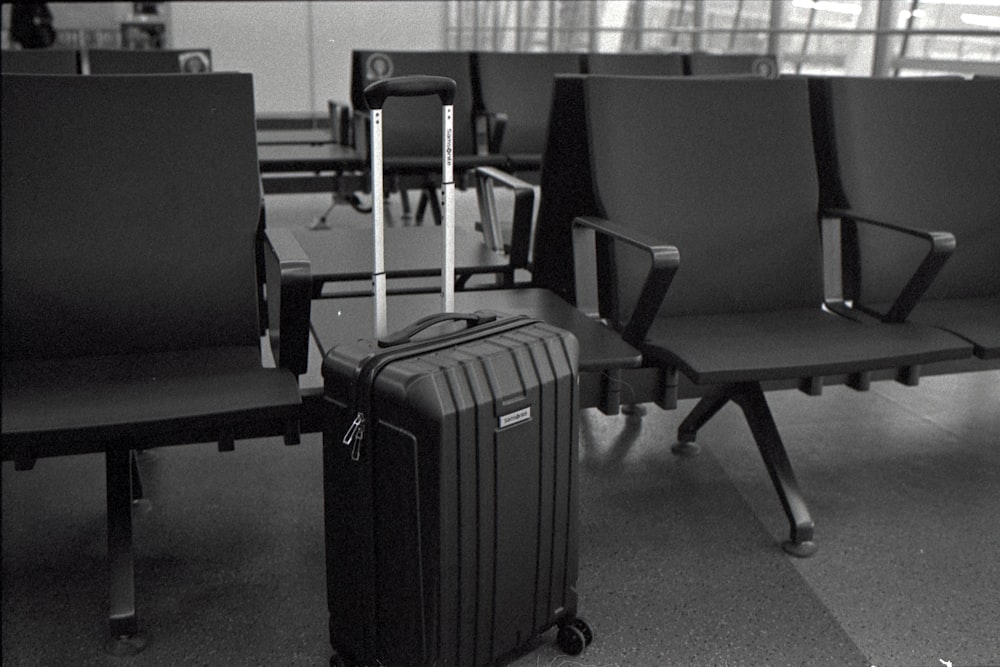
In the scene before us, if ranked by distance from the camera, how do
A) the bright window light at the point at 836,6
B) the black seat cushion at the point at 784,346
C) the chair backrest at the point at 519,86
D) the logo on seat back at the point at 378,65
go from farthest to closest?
1. the chair backrest at the point at 519,86
2. the logo on seat back at the point at 378,65
3. the bright window light at the point at 836,6
4. the black seat cushion at the point at 784,346

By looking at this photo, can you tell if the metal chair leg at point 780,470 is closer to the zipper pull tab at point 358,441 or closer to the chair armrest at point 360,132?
the zipper pull tab at point 358,441

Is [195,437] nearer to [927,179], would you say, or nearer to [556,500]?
[556,500]

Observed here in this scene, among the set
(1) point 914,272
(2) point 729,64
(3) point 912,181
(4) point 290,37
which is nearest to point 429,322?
(1) point 914,272

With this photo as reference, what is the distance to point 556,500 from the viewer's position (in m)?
1.35

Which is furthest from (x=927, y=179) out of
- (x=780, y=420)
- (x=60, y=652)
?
(x=60, y=652)

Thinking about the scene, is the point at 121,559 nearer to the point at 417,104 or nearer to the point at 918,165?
the point at 918,165

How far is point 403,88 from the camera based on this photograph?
132 cm

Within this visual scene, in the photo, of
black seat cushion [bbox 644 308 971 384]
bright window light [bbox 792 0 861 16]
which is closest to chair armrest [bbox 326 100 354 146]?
bright window light [bbox 792 0 861 16]

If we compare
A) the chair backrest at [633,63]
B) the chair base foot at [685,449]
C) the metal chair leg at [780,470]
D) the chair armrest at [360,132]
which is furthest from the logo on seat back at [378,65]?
the metal chair leg at [780,470]

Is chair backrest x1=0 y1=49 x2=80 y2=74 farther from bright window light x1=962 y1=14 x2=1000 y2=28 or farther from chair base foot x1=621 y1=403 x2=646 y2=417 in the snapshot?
bright window light x1=962 y1=14 x2=1000 y2=28

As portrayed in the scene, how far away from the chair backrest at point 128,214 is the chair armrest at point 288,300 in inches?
6.6

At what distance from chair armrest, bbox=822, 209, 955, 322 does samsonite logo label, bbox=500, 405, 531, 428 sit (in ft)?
3.31

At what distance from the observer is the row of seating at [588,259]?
1541 mm

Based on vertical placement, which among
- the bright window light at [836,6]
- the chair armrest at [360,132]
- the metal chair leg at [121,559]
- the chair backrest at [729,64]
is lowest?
the metal chair leg at [121,559]
